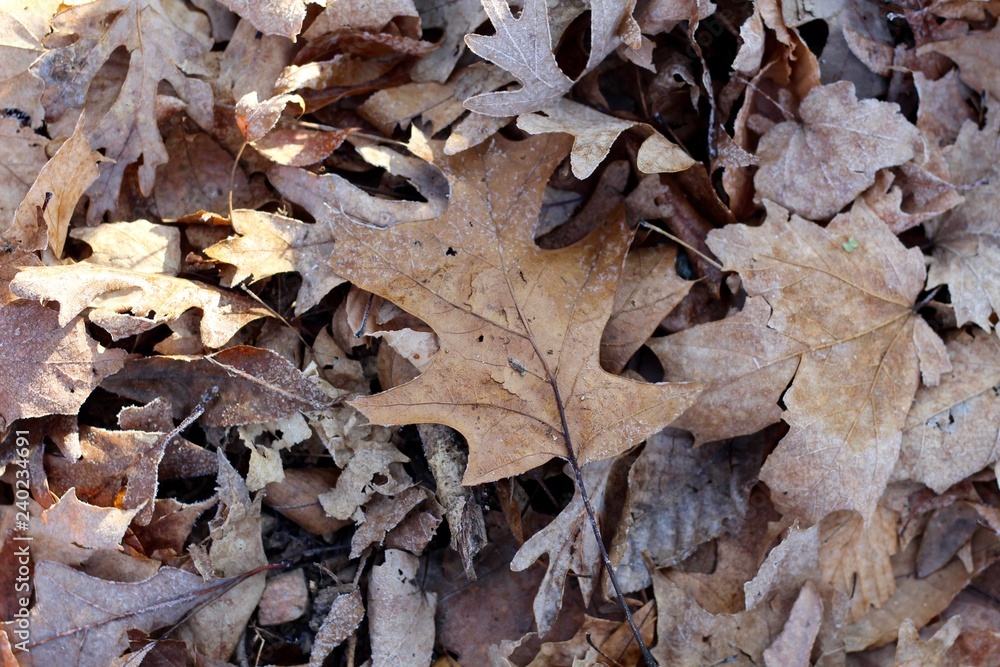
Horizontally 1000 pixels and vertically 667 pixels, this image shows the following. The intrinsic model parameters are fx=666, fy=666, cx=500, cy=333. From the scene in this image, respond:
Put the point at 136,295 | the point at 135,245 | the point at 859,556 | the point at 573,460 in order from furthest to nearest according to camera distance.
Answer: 1. the point at 859,556
2. the point at 135,245
3. the point at 136,295
4. the point at 573,460

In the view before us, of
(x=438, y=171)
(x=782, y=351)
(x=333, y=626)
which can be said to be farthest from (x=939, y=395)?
(x=333, y=626)

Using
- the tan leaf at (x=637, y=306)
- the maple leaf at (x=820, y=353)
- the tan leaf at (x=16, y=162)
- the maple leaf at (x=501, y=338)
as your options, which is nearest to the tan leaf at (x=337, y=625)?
the maple leaf at (x=501, y=338)

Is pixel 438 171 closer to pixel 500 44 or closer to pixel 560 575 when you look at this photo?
pixel 500 44

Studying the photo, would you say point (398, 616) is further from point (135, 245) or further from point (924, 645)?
point (924, 645)

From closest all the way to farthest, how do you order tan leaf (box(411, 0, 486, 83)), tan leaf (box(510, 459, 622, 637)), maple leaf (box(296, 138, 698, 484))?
maple leaf (box(296, 138, 698, 484)) → tan leaf (box(510, 459, 622, 637)) → tan leaf (box(411, 0, 486, 83))

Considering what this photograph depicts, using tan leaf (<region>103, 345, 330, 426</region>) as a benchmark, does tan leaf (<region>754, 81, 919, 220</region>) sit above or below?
above

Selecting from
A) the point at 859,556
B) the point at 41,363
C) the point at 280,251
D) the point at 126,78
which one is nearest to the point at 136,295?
the point at 41,363

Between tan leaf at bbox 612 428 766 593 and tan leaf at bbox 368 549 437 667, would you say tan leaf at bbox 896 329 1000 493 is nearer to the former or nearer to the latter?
tan leaf at bbox 612 428 766 593

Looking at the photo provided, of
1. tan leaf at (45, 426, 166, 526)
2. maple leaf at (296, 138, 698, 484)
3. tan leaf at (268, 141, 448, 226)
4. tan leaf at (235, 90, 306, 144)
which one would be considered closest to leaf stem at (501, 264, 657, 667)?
maple leaf at (296, 138, 698, 484)
